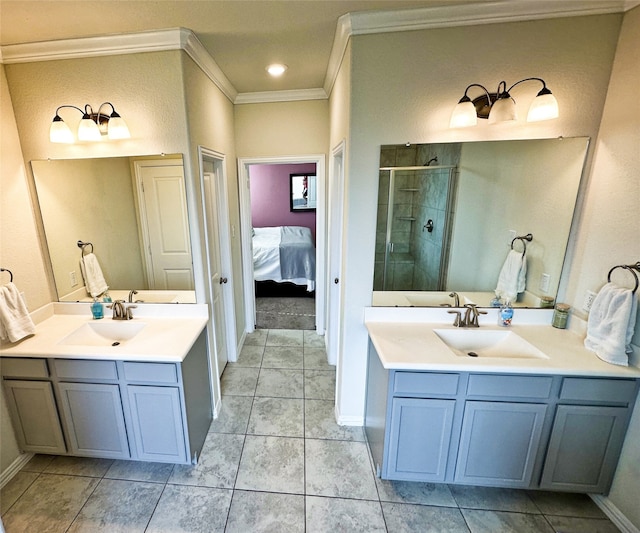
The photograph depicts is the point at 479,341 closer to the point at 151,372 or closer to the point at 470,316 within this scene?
the point at 470,316

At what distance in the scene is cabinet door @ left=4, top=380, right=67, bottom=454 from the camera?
71.0 inches

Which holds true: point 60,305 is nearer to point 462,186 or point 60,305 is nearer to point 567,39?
point 462,186

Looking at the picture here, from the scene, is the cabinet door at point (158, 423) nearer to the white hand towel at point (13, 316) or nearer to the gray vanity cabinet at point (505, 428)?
the white hand towel at point (13, 316)

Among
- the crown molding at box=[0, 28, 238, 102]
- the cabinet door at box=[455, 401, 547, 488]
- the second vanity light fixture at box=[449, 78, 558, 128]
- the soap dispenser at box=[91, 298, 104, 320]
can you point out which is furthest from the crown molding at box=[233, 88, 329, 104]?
the cabinet door at box=[455, 401, 547, 488]

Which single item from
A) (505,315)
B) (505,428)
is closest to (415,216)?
(505,315)

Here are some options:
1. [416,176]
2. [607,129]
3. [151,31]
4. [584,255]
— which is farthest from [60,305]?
[607,129]

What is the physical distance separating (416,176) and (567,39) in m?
1.02

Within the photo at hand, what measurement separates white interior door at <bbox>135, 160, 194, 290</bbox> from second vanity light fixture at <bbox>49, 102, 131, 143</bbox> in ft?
0.72

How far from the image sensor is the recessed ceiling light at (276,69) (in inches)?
89.6

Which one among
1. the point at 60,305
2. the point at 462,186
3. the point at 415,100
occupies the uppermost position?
the point at 415,100

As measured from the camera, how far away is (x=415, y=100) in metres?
1.75

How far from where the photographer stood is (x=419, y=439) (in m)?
1.67

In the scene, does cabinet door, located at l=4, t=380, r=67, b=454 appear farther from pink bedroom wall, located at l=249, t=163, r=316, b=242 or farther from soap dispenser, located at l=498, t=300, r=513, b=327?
pink bedroom wall, located at l=249, t=163, r=316, b=242

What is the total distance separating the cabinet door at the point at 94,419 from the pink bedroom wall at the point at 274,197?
17.1ft
